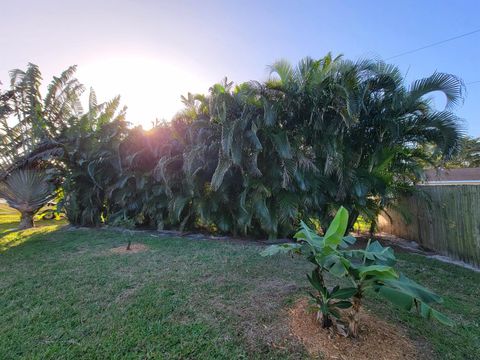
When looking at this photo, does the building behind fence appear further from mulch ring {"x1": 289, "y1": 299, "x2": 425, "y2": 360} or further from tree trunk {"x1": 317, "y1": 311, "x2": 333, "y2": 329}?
tree trunk {"x1": 317, "y1": 311, "x2": 333, "y2": 329}

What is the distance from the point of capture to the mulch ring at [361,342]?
2.10 meters

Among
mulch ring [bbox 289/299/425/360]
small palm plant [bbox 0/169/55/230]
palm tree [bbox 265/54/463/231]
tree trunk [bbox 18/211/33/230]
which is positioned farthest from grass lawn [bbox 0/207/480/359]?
tree trunk [bbox 18/211/33/230]

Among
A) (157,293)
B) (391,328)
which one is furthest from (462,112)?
(157,293)

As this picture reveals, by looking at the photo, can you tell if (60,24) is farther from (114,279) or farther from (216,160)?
(114,279)

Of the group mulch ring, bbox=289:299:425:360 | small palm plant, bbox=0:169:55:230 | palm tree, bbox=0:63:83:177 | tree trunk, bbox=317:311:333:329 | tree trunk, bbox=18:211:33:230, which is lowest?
mulch ring, bbox=289:299:425:360

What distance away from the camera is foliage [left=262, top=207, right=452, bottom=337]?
6.05 feet

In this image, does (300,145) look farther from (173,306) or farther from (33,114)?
(33,114)

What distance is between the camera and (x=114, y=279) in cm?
388

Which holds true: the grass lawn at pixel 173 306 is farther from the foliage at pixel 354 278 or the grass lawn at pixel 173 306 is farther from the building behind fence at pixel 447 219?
the building behind fence at pixel 447 219

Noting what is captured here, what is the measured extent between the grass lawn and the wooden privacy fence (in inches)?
26.1

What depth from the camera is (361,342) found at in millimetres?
2221

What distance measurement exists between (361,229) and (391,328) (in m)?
6.63

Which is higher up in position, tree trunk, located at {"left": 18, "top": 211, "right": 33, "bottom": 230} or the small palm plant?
the small palm plant

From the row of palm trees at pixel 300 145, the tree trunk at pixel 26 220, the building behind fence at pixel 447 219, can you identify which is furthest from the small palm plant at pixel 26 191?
the building behind fence at pixel 447 219
